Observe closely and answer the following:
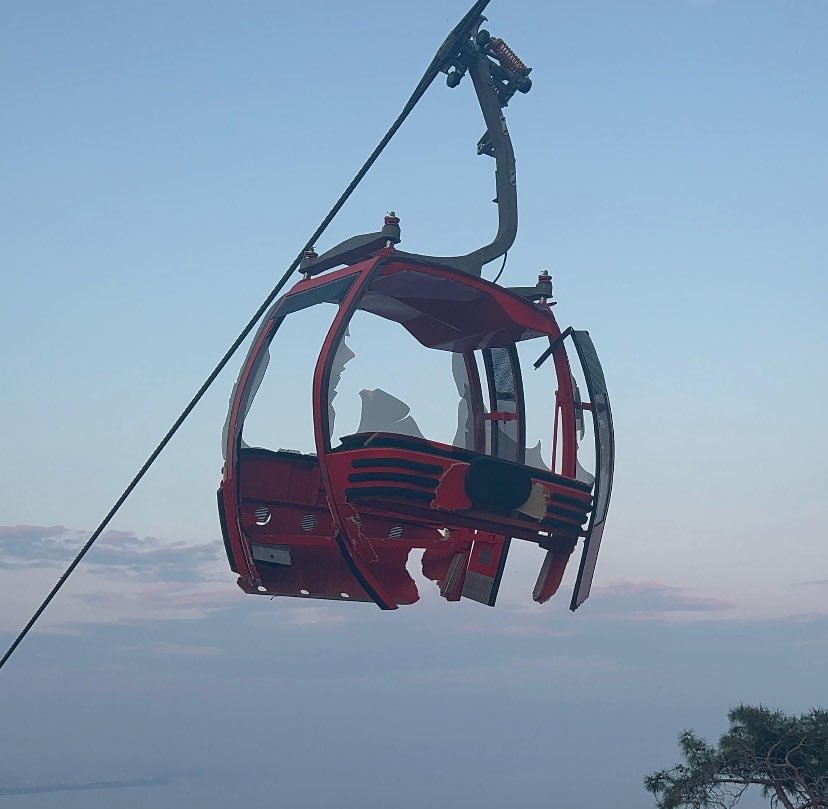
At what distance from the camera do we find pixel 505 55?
52.1 ft

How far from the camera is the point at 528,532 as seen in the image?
47.4ft

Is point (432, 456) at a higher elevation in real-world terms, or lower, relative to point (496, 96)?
lower

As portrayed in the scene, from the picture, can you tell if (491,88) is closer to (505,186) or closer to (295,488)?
(505,186)

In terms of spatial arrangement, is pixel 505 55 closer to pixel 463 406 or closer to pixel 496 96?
pixel 496 96

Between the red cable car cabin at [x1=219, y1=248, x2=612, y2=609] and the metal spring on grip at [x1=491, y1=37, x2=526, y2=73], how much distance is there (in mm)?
3364

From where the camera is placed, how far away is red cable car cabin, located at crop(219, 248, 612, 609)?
42.8ft

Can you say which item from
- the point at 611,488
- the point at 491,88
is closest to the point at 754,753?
the point at 611,488

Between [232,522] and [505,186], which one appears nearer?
[232,522]

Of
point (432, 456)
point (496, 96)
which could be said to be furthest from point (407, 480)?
point (496, 96)

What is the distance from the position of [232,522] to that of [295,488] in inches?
37.4

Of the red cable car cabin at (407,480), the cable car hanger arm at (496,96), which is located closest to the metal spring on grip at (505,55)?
the cable car hanger arm at (496,96)

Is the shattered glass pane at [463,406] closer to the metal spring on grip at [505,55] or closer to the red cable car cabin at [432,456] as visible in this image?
the red cable car cabin at [432,456]

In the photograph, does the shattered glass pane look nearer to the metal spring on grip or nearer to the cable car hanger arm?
the cable car hanger arm

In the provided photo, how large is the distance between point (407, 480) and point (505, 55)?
647 cm
